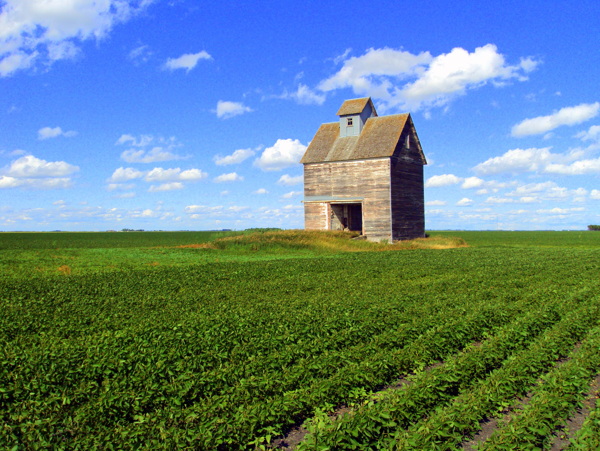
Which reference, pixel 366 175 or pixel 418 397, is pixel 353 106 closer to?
pixel 366 175

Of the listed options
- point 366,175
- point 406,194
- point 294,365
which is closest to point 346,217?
point 366,175

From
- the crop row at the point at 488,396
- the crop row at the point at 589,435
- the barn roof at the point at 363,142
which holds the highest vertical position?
Result: the barn roof at the point at 363,142

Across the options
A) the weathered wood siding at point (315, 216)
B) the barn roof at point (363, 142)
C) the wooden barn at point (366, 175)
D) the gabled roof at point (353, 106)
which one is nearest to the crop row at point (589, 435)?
the wooden barn at point (366, 175)

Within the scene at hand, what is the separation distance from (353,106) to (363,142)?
369 centimetres

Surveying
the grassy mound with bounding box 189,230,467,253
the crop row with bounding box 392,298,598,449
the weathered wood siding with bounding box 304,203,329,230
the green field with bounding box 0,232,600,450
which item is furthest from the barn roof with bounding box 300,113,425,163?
the crop row with bounding box 392,298,598,449

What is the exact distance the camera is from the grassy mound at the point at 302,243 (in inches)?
1393

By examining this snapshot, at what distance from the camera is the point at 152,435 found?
5.92m

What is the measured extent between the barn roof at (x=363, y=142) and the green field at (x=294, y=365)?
23970 millimetres

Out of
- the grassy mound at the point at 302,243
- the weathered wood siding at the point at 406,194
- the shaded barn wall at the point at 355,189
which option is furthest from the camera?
the weathered wood siding at the point at 406,194

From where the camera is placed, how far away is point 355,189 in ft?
131

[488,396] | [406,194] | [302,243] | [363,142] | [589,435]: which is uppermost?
[363,142]

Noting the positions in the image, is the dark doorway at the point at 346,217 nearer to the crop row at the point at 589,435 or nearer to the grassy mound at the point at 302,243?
the grassy mound at the point at 302,243

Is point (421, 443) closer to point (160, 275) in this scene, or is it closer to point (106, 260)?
point (160, 275)

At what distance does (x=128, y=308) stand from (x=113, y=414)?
6849mm
